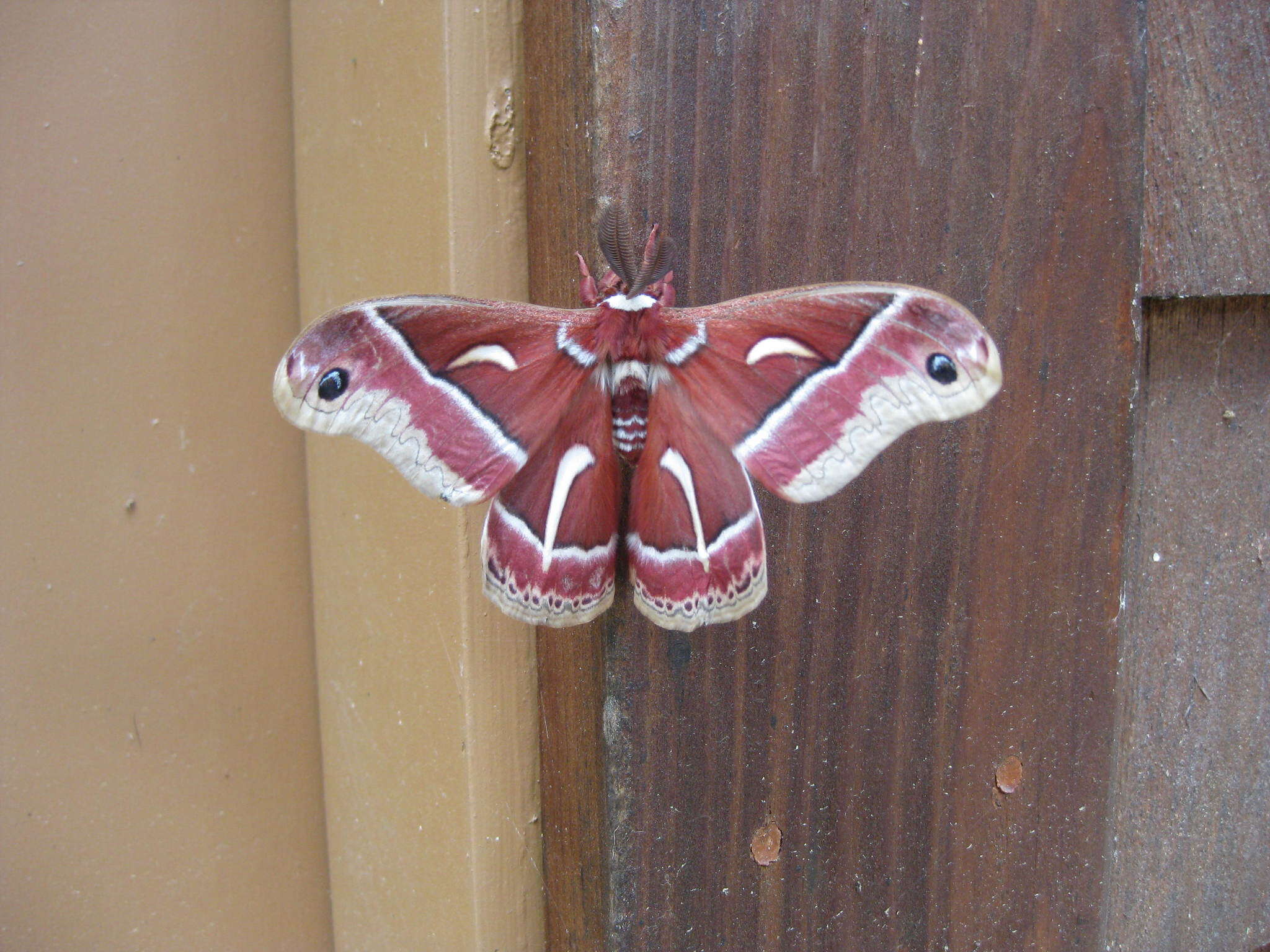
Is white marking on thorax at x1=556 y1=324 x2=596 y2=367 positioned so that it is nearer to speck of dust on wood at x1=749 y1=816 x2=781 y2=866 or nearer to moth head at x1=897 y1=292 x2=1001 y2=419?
moth head at x1=897 y1=292 x2=1001 y2=419

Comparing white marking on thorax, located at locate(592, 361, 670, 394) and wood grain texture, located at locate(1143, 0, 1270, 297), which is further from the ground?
wood grain texture, located at locate(1143, 0, 1270, 297)

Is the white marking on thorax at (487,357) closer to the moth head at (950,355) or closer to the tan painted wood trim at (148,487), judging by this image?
the moth head at (950,355)

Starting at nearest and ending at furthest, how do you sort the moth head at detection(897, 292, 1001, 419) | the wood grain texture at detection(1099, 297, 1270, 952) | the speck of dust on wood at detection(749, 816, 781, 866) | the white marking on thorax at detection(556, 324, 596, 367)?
the moth head at detection(897, 292, 1001, 419)
the white marking on thorax at detection(556, 324, 596, 367)
the speck of dust on wood at detection(749, 816, 781, 866)
the wood grain texture at detection(1099, 297, 1270, 952)

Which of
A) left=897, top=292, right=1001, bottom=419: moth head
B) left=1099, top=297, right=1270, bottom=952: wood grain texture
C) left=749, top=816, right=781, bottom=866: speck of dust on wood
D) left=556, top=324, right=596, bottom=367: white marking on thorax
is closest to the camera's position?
left=897, top=292, right=1001, bottom=419: moth head

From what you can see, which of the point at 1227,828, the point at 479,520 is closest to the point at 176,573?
the point at 479,520

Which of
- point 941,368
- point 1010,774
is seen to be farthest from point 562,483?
point 1010,774

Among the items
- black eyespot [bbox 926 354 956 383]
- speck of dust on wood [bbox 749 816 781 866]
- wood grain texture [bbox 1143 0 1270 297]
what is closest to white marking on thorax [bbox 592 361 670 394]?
black eyespot [bbox 926 354 956 383]

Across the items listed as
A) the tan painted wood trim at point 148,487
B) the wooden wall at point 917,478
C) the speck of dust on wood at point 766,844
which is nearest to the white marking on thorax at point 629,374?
the wooden wall at point 917,478

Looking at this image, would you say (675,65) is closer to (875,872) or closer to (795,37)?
(795,37)

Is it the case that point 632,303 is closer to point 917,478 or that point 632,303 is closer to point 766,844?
point 917,478
